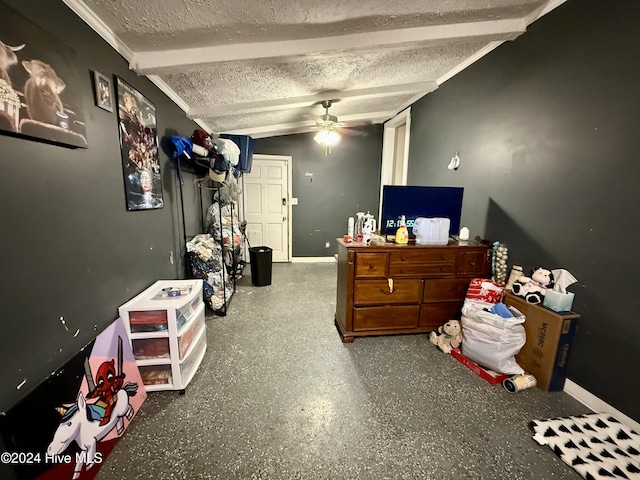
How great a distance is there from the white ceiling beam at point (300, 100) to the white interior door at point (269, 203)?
5.09 ft

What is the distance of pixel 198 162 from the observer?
2574mm

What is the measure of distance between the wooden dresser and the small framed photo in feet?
5.97

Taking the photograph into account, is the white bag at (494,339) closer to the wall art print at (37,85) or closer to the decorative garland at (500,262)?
the decorative garland at (500,262)

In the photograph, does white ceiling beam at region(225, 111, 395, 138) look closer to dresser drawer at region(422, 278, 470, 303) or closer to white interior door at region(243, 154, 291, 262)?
white interior door at region(243, 154, 291, 262)

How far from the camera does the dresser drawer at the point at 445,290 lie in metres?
2.24

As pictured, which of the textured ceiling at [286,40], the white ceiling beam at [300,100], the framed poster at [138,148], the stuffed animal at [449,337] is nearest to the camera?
the textured ceiling at [286,40]

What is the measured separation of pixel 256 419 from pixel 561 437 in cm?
167

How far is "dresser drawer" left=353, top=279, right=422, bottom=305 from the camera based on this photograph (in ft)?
7.09

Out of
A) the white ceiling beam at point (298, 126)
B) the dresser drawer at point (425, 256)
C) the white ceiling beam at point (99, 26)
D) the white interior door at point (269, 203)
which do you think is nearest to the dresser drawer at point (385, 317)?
the dresser drawer at point (425, 256)

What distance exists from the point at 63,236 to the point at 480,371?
267 centimetres

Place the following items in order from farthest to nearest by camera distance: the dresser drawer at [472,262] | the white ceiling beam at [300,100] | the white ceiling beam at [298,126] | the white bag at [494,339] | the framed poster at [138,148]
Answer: the white ceiling beam at [298,126]
the white ceiling beam at [300,100]
the dresser drawer at [472,262]
the white bag at [494,339]
the framed poster at [138,148]

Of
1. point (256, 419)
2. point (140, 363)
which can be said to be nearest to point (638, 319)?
point (256, 419)

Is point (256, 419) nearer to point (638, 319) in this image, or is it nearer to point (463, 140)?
point (638, 319)

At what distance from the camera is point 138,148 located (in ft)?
5.74
